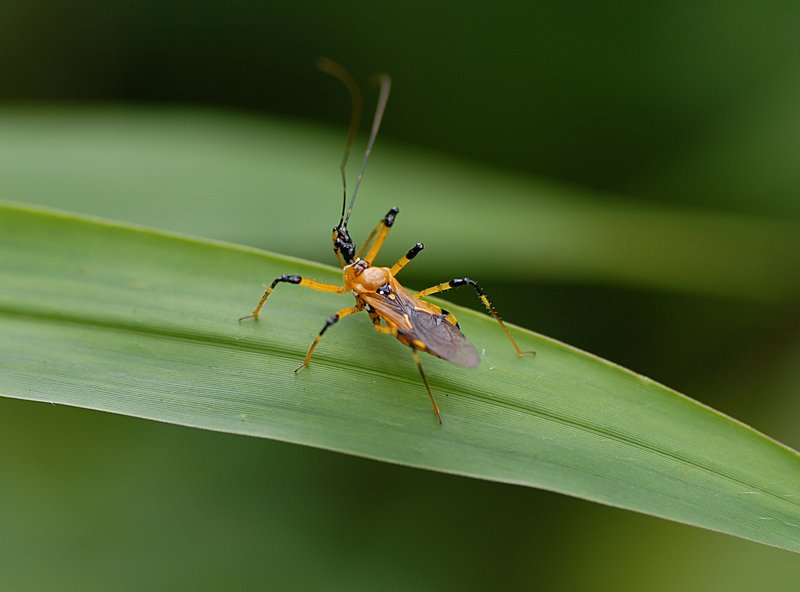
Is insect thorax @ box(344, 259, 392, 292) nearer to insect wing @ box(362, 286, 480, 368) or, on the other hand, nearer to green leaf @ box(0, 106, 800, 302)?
insect wing @ box(362, 286, 480, 368)

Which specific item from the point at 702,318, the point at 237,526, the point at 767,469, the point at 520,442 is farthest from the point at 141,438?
the point at 702,318

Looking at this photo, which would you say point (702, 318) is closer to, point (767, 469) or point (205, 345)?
point (767, 469)

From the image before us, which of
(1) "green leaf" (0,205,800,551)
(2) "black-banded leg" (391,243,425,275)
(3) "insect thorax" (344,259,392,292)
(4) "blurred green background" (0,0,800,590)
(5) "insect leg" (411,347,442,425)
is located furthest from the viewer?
(4) "blurred green background" (0,0,800,590)

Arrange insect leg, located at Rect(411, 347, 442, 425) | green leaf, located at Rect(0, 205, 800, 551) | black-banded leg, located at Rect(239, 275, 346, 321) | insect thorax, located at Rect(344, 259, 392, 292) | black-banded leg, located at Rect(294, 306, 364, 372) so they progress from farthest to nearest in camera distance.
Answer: insect thorax, located at Rect(344, 259, 392, 292)
black-banded leg, located at Rect(239, 275, 346, 321)
black-banded leg, located at Rect(294, 306, 364, 372)
insect leg, located at Rect(411, 347, 442, 425)
green leaf, located at Rect(0, 205, 800, 551)

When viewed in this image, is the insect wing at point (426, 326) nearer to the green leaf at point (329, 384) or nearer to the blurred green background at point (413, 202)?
the green leaf at point (329, 384)

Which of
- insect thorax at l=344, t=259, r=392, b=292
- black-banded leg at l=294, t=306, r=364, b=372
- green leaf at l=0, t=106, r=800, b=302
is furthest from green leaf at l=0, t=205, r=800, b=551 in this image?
green leaf at l=0, t=106, r=800, b=302

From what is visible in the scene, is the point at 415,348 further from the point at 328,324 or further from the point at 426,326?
the point at 328,324

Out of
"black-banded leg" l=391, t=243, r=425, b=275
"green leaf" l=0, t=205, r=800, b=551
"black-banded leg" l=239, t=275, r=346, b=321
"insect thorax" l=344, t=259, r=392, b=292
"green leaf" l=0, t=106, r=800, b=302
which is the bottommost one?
"green leaf" l=0, t=205, r=800, b=551
